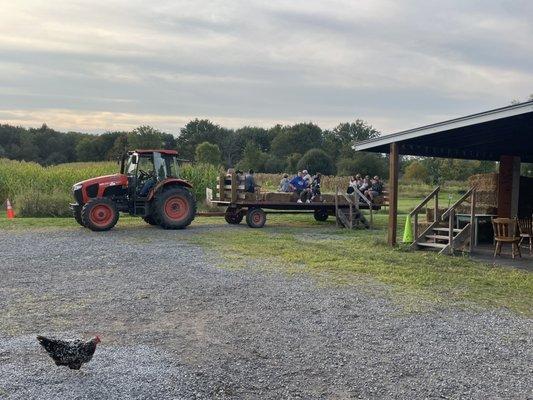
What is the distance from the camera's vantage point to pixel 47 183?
2158cm

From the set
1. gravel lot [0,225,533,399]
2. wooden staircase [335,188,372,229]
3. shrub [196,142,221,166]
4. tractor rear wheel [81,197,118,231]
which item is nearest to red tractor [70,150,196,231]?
tractor rear wheel [81,197,118,231]

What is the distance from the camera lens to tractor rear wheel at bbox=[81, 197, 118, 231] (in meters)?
14.4

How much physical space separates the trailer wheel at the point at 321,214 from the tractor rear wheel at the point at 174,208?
178 inches

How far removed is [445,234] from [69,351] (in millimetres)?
10530

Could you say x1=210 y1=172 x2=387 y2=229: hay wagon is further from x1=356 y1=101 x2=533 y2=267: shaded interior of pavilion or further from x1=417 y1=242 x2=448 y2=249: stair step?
x1=417 y1=242 x2=448 y2=249: stair step

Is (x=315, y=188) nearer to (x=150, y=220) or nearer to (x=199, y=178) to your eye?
(x=150, y=220)

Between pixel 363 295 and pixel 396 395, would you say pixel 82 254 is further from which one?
pixel 396 395

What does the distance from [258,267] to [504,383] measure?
5.58 meters

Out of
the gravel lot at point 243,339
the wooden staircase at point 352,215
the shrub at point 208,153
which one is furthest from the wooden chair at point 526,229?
the shrub at point 208,153

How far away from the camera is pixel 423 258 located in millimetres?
11164

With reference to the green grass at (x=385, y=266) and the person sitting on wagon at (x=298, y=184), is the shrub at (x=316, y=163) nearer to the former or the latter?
the person sitting on wagon at (x=298, y=184)

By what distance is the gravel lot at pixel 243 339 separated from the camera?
445cm

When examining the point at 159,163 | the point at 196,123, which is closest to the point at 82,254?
the point at 159,163

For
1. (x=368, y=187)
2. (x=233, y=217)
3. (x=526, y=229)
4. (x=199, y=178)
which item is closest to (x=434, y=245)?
(x=526, y=229)
